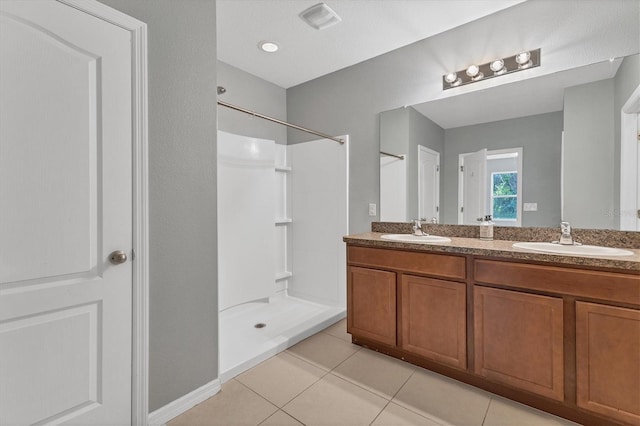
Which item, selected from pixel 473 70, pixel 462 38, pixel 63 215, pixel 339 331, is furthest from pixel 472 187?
pixel 63 215

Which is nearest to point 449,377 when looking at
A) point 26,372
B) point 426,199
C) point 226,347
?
point 426,199

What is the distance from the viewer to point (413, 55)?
2.64 metres

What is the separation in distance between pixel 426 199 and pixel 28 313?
8.34 feet

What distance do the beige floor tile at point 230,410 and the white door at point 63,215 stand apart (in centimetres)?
33

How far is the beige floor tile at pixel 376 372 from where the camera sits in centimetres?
189

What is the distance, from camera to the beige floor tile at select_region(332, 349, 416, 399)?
74.4 inches

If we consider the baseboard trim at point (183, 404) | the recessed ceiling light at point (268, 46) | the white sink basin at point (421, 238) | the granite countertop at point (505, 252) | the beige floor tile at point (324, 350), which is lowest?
the beige floor tile at point (324, 350)

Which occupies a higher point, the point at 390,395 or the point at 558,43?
the point at 558,43

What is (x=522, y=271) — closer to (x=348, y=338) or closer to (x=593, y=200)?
(x=593, y=200)

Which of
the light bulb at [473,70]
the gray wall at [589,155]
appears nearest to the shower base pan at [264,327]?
the gray wall at [589,155]

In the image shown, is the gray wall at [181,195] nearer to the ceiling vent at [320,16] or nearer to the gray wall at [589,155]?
the ceiling vent at [320,16]

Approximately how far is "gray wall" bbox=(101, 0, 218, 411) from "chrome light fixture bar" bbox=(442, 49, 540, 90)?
5.97 ft

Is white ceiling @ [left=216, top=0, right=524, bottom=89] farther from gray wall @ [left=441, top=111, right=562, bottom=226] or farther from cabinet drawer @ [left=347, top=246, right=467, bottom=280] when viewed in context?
cabinet drawer @ [left=347, top=246, right=467, bottom=280]

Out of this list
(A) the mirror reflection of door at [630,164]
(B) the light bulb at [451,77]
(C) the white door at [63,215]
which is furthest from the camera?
(B) the light bulb at [451,77]
